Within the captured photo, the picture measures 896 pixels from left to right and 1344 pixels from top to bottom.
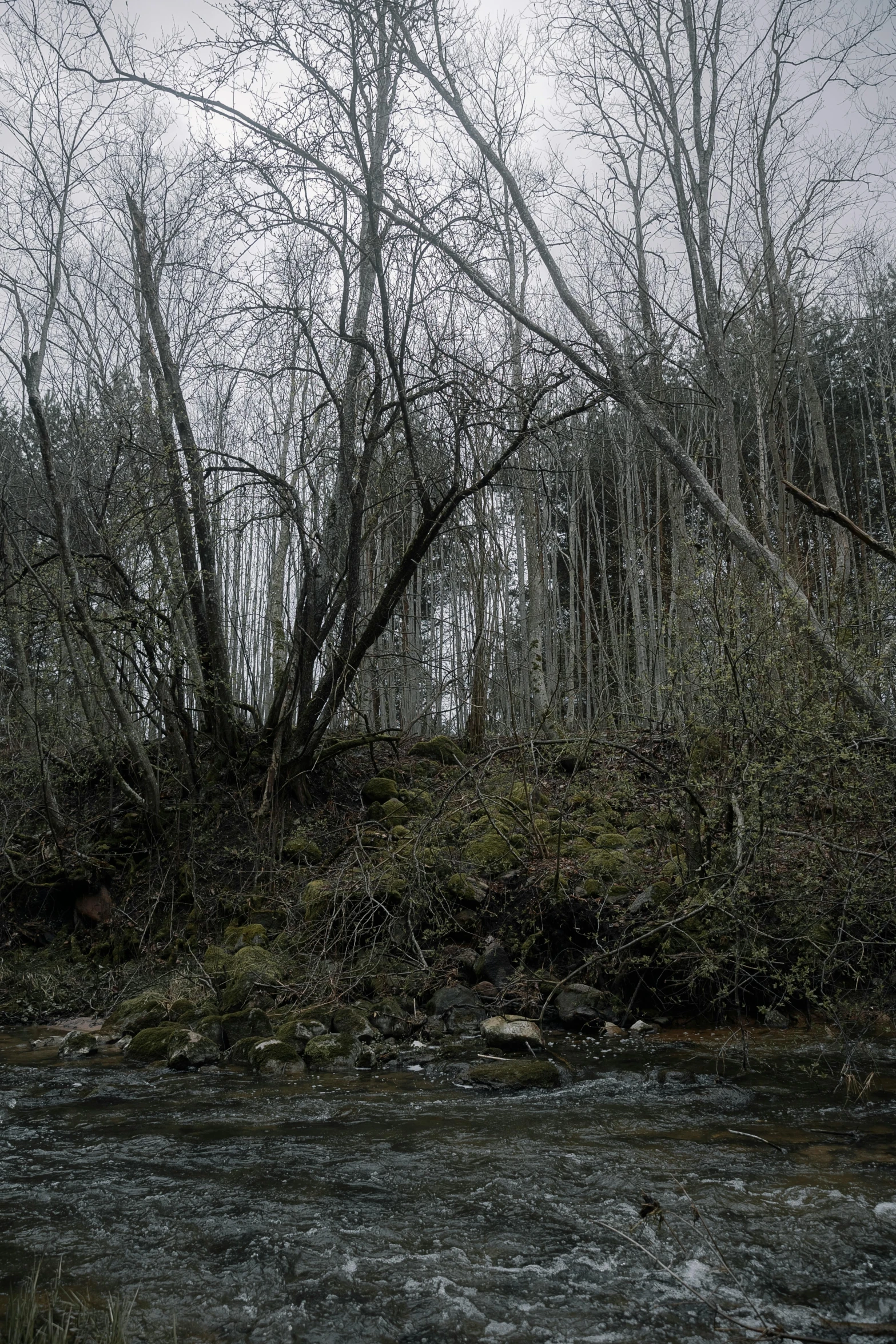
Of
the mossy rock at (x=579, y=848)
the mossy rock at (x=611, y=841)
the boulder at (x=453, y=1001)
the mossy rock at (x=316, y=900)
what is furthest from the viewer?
the mossy rock at (x=611, y=841)

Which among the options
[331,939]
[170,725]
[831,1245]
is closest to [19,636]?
[170,725]

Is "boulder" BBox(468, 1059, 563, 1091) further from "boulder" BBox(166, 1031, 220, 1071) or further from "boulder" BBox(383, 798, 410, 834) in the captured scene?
"boulder" BBox(383, 798, 410, 834)

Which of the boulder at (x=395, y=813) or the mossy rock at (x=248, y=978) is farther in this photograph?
the boulder at (x=395, y=813)

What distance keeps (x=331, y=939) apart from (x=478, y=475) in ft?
16.1

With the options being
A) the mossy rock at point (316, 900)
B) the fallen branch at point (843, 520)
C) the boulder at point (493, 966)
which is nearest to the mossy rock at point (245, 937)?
the mossy rock at point (316, 900)

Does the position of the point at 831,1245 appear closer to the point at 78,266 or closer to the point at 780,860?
the point at 780,860

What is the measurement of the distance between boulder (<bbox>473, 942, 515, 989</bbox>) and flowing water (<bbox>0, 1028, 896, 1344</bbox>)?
1.71m

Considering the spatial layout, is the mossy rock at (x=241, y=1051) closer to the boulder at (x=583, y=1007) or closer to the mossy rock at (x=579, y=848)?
the boulder at (x=583, y=1007)

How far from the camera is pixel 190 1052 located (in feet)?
20.9

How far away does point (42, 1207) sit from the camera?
3.77m

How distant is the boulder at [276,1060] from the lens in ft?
19.9

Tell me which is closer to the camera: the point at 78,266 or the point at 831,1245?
the point at 831,1245

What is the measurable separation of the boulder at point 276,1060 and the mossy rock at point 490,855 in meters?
2.61

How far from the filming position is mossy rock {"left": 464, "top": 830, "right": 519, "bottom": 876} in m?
8.38
